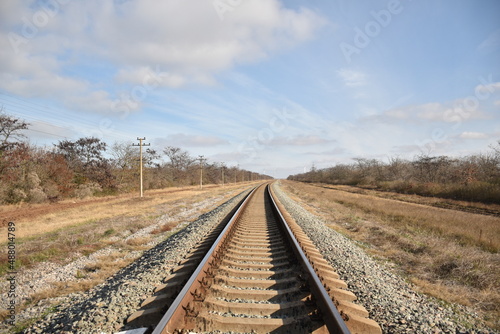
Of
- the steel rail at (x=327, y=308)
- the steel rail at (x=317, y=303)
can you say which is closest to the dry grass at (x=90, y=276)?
the steel rail at (x=317, y=303)

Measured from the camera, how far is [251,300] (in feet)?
10.8

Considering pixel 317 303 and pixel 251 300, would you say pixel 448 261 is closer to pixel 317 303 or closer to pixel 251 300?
pixel 317 303

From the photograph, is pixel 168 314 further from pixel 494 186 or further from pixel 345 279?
pixel 494 186

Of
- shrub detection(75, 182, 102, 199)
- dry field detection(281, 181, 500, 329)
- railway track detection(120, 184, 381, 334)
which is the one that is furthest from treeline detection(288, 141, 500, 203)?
shrub detection(75, 182, 102, 199)

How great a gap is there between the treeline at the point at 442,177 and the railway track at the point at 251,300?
1135 inches

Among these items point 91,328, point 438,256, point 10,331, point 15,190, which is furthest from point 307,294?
point 15,190

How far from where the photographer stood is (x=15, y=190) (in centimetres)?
2041

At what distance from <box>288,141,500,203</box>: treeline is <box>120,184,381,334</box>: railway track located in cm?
2882

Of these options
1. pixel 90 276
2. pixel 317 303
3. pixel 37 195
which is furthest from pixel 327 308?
pixel 37 195

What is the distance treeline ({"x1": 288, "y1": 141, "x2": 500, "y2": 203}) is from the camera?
1035 inches

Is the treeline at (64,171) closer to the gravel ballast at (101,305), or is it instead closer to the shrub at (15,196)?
the shrub at (15,196)

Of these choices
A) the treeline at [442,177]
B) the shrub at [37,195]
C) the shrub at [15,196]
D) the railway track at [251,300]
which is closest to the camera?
the railway track at [251,300]

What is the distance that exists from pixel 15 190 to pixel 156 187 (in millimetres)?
26950

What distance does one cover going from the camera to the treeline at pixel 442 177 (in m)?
26.3
